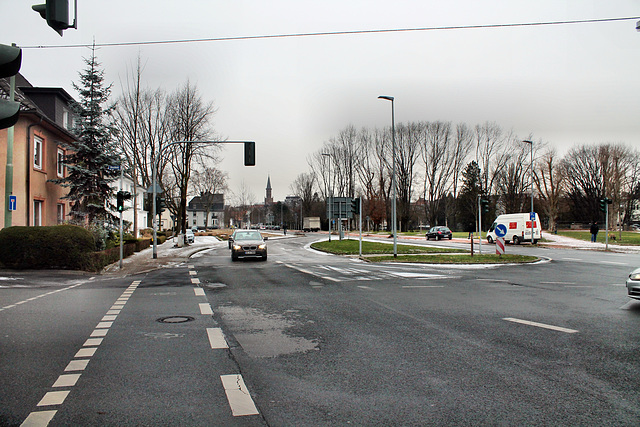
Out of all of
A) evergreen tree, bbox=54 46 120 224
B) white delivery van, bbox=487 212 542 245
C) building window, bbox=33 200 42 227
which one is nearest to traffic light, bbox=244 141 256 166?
evergreen tree, bbox=54 46 120 224

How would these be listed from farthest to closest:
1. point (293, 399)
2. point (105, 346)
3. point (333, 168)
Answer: point (333, 168)
point (105, 346)
point (293, 399)

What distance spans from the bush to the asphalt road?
6.46m

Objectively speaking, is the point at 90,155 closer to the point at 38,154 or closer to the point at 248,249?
the point at 38,154

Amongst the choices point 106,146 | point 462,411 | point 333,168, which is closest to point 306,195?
point 333,168

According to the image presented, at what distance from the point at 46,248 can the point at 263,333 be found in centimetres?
1364

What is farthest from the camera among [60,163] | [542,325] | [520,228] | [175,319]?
[520,228]

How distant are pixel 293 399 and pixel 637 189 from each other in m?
82.8

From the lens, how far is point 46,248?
55.8 feet

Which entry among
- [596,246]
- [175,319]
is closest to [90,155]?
[175,319]

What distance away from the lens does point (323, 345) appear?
20.5ft

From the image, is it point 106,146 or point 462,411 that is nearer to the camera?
point 462,411

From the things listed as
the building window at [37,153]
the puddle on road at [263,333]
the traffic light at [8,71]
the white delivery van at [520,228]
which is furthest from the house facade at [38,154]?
the white delivery van at [520,228]

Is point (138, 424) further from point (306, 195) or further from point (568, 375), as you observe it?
point (306, 195)

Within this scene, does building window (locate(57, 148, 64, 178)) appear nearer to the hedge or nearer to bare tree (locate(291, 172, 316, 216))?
the hedge
